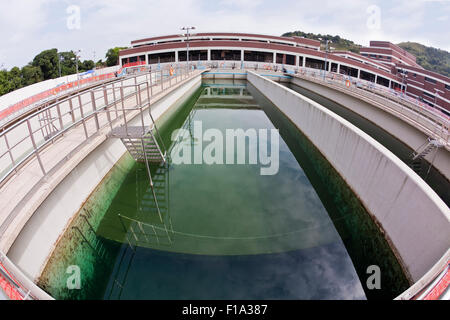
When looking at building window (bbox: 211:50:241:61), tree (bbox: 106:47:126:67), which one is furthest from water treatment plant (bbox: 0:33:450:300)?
tree (bbox: 106:47:126:67)

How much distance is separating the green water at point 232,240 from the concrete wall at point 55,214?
428 mm

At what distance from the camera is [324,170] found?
1056cm

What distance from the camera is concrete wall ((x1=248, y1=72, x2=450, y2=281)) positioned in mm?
4762

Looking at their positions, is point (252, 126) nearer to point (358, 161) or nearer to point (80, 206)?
point (358, 161)

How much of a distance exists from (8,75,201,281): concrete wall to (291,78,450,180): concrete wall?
38.6 feet

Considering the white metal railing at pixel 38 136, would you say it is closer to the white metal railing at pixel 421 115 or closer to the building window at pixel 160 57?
the white metal railing at pixel 421 115

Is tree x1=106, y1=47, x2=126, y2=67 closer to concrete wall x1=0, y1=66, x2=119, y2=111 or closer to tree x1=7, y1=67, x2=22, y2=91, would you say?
tree x1=7, y1=67, x2=22, y2=91

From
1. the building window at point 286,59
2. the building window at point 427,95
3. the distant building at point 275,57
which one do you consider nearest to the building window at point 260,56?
the distant building at point 275,57

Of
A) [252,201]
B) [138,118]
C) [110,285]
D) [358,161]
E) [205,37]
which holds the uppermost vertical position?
[205,37]

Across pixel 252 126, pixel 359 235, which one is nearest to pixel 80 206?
pixel 359 235

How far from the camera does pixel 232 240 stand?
620 centimetres

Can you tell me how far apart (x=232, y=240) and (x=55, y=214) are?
4.00 metres

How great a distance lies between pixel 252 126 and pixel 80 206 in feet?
37.0

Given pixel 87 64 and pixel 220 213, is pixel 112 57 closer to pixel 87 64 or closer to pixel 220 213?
pixel 87 64
